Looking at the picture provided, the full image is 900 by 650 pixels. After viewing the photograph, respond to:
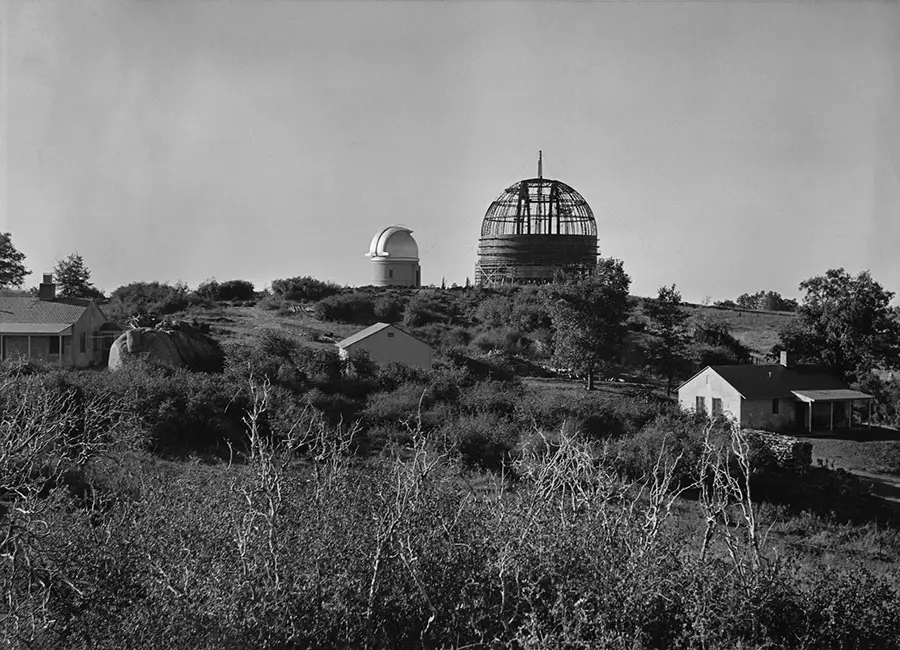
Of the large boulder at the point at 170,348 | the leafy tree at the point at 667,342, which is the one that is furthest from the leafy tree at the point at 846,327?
the large boulder at the point at 170,348

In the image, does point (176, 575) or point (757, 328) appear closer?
point (176, 575)

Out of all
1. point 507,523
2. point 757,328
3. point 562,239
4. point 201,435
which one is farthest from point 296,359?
point 562,239

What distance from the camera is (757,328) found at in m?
45.7

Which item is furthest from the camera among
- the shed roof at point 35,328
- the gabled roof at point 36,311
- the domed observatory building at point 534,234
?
the domed observatory building at point 534,234

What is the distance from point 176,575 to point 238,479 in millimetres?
3405

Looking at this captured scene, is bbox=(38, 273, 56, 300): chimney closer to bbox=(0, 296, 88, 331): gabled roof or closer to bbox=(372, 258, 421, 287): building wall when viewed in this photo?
bbox=(0, 296, 88, 331): gabled roof

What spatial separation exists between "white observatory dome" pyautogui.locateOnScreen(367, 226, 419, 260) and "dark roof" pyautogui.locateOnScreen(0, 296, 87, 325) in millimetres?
29165

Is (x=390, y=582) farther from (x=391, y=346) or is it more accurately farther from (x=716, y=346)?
(x=716, y=346)

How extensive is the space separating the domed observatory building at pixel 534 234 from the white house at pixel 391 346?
79.5 ft

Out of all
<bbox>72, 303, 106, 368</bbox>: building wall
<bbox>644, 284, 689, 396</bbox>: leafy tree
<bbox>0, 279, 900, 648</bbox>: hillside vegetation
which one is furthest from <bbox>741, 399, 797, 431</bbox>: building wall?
<bbox>72, 303, 106, 368</bbox>: building wall

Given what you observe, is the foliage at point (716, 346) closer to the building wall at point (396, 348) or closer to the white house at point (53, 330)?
the building wall at point (396, 348)

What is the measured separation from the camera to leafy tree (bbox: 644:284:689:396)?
32406 mm

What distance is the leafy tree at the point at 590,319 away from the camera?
3148cm

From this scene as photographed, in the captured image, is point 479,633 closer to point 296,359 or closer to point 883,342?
point 296,359
